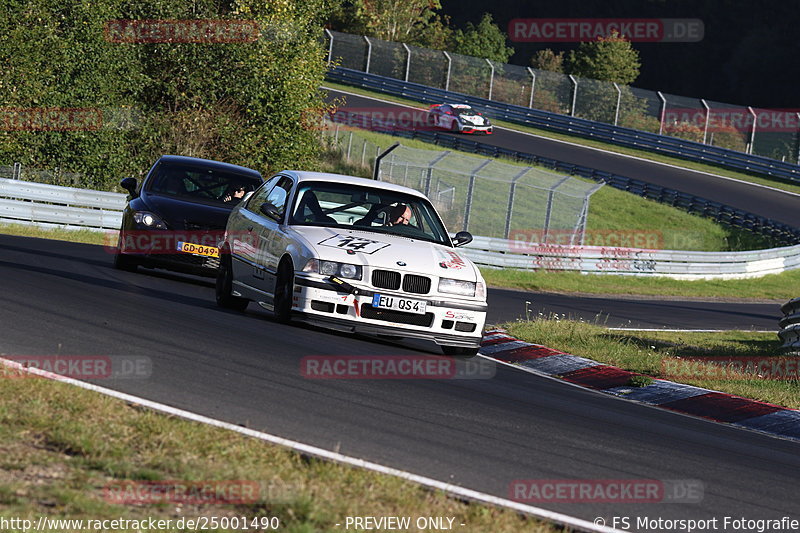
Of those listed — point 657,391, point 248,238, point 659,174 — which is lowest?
point 659,174

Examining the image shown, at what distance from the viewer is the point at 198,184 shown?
51.2ft

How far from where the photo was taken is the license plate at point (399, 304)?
408 inches

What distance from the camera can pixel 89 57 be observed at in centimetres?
2830

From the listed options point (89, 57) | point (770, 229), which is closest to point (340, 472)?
point (89, 57)

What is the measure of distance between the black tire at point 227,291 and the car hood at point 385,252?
1.61m

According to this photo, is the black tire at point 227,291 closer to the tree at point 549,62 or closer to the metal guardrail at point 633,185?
the metal guardrail at point 633,185

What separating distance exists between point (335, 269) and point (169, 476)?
5258 millimetres

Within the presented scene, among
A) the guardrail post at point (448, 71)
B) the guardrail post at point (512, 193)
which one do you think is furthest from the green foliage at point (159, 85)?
the guardrail post at point (448, 71)

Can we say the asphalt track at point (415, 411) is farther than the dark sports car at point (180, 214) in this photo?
No

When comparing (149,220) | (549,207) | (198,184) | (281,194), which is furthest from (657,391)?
(549,207)

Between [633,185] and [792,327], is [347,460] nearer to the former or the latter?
[792,327]

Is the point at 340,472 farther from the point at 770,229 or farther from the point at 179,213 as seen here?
the point at 770,229

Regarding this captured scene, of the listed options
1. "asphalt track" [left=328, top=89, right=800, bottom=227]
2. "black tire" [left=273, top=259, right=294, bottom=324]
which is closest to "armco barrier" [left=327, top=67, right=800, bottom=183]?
"asphalt track" [left=328, top=89, right=800, bottom=227]

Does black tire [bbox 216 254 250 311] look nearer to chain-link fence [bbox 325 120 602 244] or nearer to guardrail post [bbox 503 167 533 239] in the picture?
chain-link fence [bbox 325 120 602 244]
